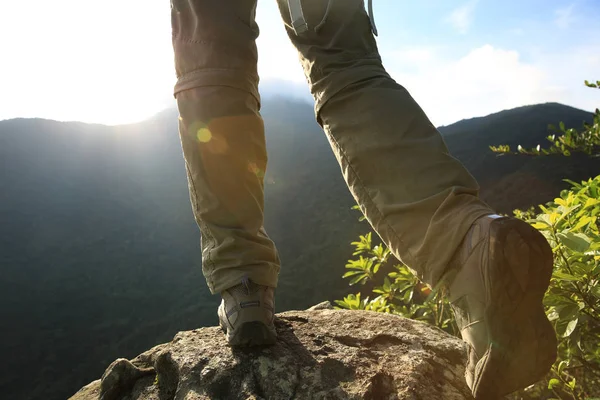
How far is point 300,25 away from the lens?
1121mm

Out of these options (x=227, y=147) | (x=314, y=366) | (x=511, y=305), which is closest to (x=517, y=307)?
(x=511, y=305)

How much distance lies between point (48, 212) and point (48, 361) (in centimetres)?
470

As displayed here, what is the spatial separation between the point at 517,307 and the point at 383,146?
42 cm

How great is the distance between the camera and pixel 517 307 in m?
0.78

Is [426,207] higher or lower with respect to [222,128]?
lower

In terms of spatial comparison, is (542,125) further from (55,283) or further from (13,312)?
(13,312)

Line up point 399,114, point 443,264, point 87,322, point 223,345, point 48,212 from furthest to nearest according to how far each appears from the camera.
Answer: point 48,212 < point 87,322 < point 223,345 < point 399,114 < point 443,264

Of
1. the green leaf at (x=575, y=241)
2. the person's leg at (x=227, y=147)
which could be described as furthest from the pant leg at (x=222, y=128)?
the green leaf at (x=575, y=241)

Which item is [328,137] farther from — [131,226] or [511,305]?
[131,226]

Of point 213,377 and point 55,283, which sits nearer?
point 213,377

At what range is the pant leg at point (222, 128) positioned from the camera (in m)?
1.23

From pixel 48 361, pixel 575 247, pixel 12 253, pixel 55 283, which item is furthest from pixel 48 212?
pixel 575 247

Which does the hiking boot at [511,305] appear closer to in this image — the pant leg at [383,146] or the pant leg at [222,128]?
the pant leg at [383,146]

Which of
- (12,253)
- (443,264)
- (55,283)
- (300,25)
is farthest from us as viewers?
(12,253)
